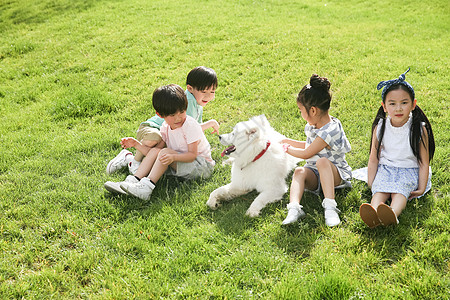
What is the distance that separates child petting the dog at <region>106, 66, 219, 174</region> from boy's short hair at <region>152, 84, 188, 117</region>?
1.59 ft

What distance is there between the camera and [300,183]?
3744mm

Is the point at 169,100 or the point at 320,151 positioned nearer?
the point at 320,151

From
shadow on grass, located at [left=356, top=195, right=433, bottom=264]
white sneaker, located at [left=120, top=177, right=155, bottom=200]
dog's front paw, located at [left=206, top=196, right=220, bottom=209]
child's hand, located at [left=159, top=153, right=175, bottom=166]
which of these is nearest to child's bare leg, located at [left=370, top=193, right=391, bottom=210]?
shadow on grass, located at [left=356, top=195, right=433, bottom=264]

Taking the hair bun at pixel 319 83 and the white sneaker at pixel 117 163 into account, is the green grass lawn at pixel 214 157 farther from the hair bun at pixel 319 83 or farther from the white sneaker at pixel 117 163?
the hair bun at pixel 319 83

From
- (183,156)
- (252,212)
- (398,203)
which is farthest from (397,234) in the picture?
(183,156)

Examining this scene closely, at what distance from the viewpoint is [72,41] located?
9.95 meters

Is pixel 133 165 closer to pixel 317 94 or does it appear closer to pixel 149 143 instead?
pixel 149 143

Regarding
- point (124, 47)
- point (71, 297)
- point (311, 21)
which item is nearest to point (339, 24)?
point (311, 21)

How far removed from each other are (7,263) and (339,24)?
10130 mm

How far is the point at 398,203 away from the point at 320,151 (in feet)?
2.91

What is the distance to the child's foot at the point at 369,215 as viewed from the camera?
10.2ft

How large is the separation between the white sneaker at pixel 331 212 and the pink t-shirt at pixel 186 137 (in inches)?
62.9

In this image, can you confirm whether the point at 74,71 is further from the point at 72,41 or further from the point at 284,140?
the point at 284,140

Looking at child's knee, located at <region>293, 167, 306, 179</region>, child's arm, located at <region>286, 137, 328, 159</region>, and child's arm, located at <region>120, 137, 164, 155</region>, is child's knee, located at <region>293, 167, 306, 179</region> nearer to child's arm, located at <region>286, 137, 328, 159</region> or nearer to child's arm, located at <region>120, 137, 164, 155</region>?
child's arm, located at <region>286, 137, 328, 159</region>
